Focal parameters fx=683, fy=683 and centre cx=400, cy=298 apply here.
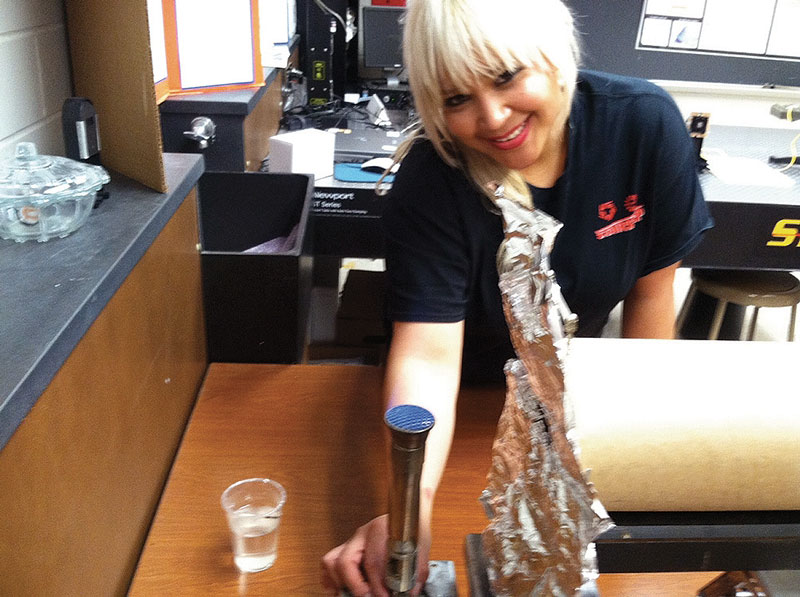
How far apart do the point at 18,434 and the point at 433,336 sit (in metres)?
0.52

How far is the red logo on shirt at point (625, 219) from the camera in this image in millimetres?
1014

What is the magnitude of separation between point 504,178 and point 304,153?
981mm

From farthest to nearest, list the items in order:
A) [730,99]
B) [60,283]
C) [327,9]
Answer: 1. [730,99]
2. [327,9]
3. [60,283]

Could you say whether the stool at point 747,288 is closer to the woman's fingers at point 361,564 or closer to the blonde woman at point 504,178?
the blonde woman at point 504,178

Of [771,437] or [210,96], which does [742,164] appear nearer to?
[210,96]

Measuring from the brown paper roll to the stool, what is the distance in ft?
6.23

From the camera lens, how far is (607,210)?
1.01 meters

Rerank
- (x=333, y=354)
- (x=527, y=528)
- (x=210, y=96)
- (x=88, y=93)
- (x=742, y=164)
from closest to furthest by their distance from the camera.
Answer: (x=527, y=528)
(x=88, y=93)
(x=210, y=96)
(x=333, y=354)
(x=742, y=164)

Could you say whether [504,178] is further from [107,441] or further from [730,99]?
[730,99]

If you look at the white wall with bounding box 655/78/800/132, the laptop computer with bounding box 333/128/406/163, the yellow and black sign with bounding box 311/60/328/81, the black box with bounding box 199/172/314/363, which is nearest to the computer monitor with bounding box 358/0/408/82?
the yellow and black sign with bounding box 311/60/328/81

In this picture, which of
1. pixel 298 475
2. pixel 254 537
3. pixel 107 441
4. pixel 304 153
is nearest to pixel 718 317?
Answer: pixel 304 153

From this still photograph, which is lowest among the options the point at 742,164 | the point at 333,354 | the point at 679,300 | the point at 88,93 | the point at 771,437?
the point at 679,300

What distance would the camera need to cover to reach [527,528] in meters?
0.44

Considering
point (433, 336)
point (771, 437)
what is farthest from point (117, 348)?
point (771, 437)
